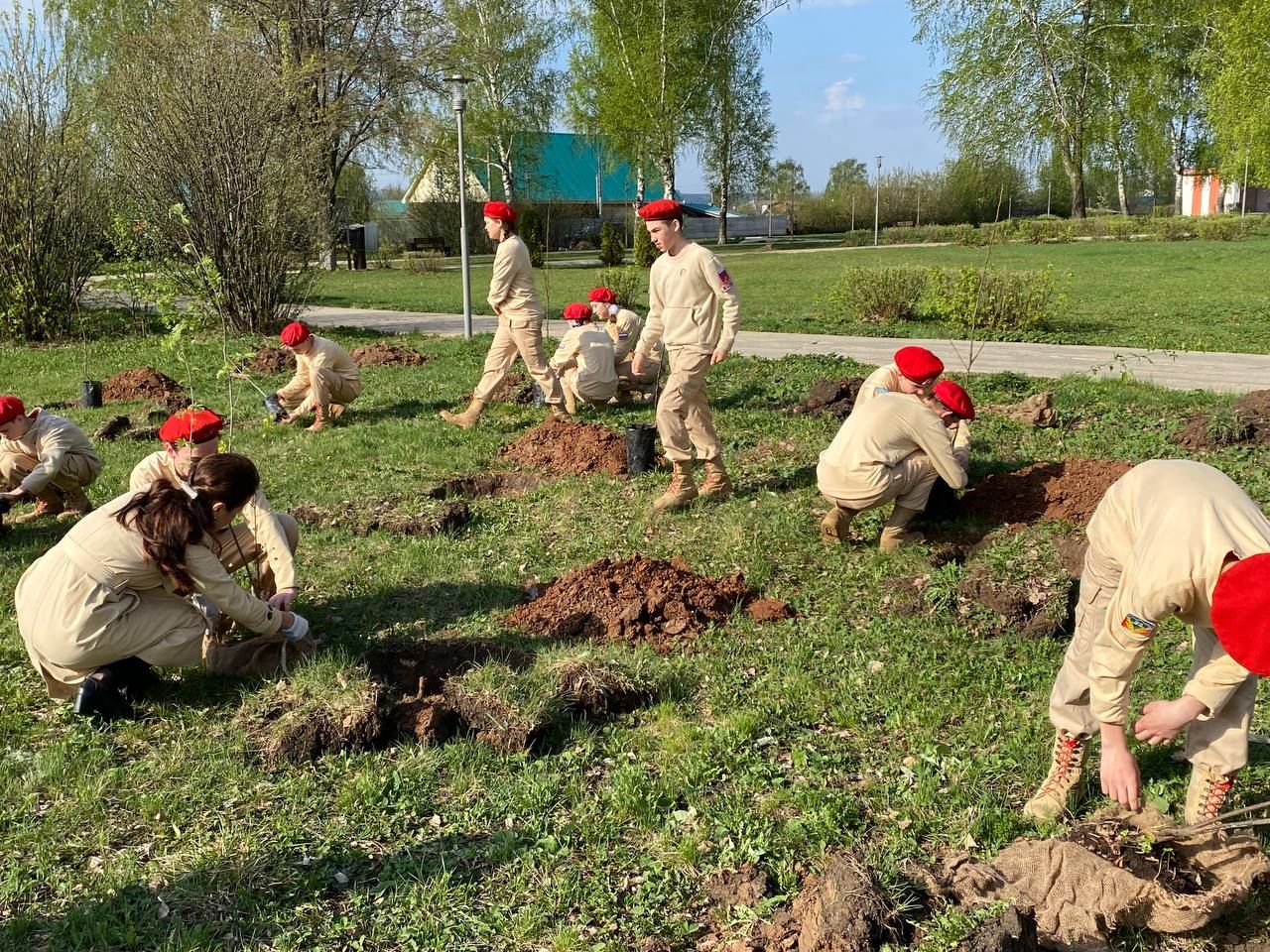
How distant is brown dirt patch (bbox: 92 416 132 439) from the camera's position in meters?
9.24

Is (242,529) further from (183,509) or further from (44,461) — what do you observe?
(44,461)

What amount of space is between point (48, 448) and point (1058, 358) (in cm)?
1007

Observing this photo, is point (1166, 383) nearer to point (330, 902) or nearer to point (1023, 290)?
point (1023, 290)

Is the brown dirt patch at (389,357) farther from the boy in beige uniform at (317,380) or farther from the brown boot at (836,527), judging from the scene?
the brown boot at (836,527)

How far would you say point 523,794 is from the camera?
11.8ft

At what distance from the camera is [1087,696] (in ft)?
10.9

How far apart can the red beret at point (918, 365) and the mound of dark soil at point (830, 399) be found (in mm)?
2860

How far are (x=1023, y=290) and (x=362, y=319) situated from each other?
1185 centimetres

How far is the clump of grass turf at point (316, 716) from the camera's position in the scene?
12.8 feet

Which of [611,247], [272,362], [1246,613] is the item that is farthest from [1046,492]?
[611,247]

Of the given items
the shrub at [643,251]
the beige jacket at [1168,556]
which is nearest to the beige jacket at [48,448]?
the beige jacket at [1168,556]

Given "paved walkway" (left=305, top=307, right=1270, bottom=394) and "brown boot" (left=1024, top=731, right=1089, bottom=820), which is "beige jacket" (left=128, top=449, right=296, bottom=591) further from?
"paved walkway" (left=305, top=307, right=1270, bottom=394)

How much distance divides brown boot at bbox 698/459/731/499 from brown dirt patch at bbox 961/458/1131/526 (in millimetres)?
1597

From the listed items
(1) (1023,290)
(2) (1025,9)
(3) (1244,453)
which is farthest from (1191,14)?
(3) (1244,453)
